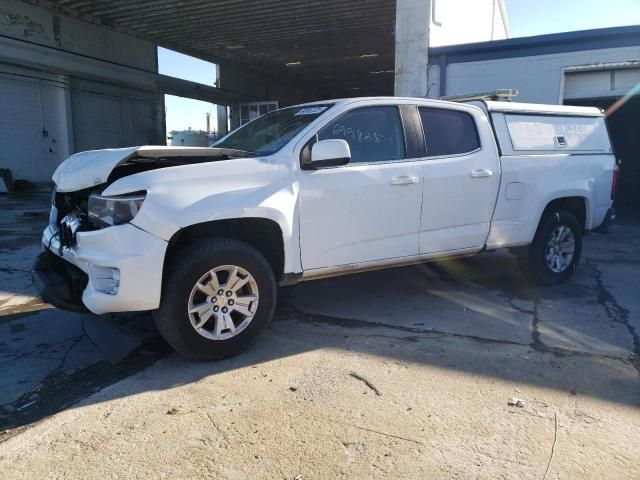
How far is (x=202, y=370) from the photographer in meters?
3.46

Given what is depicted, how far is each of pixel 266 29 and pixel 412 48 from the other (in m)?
8.17

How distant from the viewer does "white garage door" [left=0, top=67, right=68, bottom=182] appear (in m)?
15.4

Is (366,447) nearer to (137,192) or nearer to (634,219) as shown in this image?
(137,192)

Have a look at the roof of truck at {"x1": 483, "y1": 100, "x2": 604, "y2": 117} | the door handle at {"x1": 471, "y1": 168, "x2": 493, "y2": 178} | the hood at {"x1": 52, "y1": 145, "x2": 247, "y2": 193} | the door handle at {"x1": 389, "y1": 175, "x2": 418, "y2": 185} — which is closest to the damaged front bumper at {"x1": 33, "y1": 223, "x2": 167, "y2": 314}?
the hood at {"x1": 52, "y1": 145, "x2": 247, "y2": 193}

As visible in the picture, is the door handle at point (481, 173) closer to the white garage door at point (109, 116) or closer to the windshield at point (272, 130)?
the windshield at point (272, 130)

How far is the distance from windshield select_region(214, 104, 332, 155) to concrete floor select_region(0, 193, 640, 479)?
1531 mm

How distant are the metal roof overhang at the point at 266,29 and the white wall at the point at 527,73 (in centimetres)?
509

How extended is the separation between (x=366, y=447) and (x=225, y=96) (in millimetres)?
21937

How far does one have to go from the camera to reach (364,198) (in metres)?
4.08

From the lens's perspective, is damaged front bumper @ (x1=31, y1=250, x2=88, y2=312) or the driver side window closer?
damaged front bumper @ (x1=31, y1=250, x2=88, y2=312)

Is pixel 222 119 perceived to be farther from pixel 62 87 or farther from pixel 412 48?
pixel 412 48

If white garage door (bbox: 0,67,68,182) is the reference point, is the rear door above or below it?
below

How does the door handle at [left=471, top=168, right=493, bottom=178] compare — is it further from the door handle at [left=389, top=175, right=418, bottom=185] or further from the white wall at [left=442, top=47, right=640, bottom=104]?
the white wall at [left=442, top=47, right=640, bottom=104]

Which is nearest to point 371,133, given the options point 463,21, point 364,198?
point 364,198
